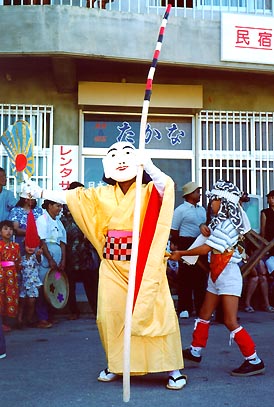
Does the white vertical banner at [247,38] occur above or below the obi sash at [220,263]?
above

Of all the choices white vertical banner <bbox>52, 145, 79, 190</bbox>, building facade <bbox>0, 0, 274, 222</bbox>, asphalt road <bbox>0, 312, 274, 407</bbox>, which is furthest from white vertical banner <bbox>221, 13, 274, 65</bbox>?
asphalt road <bbox>0, 312, 274, 407</bbox>

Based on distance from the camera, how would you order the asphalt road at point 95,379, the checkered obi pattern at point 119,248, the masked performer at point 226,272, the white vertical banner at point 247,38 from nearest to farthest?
the asphalt road at point 95,379 → the checkered obi pattern at point 119,248 → the masked performer at point 226,272 → the white vertical banner at point 247,38

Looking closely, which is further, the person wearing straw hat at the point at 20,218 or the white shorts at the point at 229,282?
the person wearing straw hat at the point at 20,218

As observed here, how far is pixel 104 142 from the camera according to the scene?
409 inches

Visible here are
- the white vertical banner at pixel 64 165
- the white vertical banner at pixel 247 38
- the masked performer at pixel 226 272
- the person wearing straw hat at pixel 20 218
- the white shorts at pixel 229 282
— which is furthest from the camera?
the white vertical banner at pixel 64 165

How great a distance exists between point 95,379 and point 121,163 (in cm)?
171

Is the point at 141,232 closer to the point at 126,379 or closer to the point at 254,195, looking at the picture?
the point at 126,379

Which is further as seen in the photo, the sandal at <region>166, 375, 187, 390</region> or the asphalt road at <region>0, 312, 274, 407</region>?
the sandal at <region>166, 375, 187, 390</region>

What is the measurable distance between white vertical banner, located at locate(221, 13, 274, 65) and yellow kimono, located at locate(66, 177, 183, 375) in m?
5.70

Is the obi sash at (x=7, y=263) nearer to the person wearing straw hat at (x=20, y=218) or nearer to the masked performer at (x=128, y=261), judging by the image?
the person wearing straw hat at (x=20, y=218)

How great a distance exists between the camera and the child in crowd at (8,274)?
6906 mm

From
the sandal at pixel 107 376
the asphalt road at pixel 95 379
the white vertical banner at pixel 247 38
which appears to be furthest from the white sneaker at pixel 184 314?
the white vertical banner at pixel 247 38

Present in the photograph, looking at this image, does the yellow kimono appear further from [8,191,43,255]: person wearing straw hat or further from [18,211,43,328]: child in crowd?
[8,191,43,255]: person wearing straw hat

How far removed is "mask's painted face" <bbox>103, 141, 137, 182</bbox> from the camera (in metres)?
4.58
